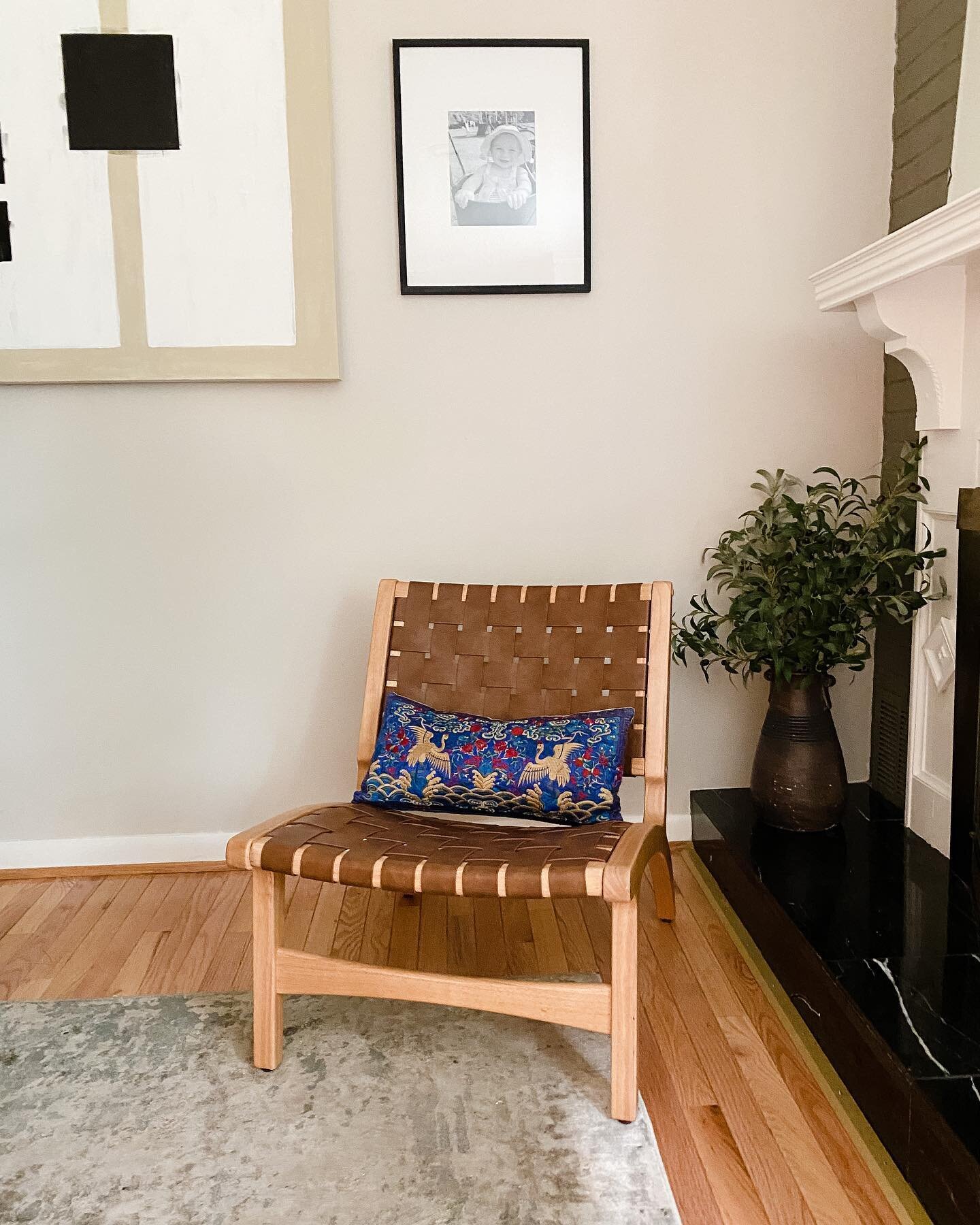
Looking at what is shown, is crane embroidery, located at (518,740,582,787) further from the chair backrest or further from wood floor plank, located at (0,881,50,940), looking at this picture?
wood floor plank, located at (0,881,50,940)

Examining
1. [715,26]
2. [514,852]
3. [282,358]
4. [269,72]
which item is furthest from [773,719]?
[269,72]

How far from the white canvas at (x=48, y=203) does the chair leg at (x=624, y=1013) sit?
1746 mm

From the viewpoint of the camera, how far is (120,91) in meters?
2.36

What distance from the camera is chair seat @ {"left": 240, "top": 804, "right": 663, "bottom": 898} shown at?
157 cm

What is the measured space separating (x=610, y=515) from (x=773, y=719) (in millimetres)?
629

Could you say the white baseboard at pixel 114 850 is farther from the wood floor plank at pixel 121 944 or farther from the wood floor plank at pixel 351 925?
the wood floor plank at pixel 351 925

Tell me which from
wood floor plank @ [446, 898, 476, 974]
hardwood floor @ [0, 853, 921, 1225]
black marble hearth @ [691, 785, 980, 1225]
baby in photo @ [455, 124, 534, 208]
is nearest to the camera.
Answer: black marble hearth @ [691, 785, 980, 1225]

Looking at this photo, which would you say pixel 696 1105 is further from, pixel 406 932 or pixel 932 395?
pixel 932 395

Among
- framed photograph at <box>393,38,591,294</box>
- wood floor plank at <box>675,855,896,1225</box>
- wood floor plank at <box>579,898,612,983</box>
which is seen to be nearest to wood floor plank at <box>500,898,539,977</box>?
wood floor plank at <box>579,898,612,983</box>

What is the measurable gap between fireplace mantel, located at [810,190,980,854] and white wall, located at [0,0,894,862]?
1.41 feet

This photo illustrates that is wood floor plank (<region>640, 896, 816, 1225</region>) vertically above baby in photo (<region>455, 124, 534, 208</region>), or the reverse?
baby in photo (<region>455, 124, 534, 208</region>)

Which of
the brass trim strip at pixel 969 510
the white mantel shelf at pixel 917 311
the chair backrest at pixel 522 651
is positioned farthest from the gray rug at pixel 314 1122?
the white mantel shelf at pixel 917 311

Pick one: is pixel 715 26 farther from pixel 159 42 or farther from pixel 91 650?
pixel 91 650

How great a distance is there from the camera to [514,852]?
5.57 feet
